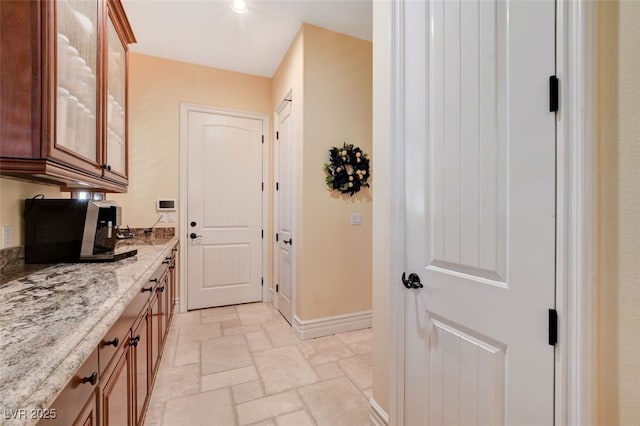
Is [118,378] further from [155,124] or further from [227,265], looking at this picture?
[155,124]

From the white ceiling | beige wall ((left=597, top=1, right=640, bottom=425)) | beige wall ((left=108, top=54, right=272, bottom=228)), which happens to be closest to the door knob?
beige wall ((left=597, top=1, right=640, bottom=425))

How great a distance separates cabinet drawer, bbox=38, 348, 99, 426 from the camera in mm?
680

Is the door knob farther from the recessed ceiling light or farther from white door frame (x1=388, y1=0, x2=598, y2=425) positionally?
the recessed ceiling light

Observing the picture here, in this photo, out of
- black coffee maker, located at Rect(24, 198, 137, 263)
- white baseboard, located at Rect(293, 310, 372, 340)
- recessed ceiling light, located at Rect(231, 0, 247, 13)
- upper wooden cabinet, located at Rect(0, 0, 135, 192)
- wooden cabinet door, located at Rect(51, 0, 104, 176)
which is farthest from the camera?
white baseboard, located at Rect(293, 310, 372, 340)

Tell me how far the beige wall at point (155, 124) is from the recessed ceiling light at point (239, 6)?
1.22 meters

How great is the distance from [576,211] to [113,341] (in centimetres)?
152

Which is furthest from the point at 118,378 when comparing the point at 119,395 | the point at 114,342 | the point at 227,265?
the point at 227,265

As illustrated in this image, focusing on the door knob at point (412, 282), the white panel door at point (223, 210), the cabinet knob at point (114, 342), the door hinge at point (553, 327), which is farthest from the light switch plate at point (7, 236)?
the door hinge at point (553, 327)

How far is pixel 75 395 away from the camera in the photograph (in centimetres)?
77

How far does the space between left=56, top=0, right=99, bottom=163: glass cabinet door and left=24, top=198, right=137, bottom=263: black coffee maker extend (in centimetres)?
34

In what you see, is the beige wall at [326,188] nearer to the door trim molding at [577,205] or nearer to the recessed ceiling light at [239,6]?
the recessed ceiling light at [239,6]

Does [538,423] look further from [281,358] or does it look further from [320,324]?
[320,324]

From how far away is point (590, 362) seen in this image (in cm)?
75

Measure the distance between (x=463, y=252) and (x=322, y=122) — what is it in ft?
6.82
